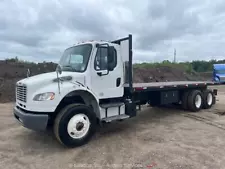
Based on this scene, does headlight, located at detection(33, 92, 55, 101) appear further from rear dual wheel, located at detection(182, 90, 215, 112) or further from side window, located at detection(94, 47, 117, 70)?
rear dual wheel, located at detection(182, 90, 215, 112)

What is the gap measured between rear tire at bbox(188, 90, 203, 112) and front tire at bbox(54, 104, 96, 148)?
17.0 ft

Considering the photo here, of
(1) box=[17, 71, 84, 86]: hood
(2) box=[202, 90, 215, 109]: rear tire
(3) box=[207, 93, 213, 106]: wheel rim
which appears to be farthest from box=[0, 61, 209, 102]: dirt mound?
(3) box=[207, 93, 213, 106]: wheel rim

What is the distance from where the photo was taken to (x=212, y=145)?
187 inches

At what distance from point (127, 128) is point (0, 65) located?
1655 cm

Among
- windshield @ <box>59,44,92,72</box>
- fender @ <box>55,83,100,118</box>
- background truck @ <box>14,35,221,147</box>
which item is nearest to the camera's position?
background truck @ <box>14,35,221,147</box>

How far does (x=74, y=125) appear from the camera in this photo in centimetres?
467

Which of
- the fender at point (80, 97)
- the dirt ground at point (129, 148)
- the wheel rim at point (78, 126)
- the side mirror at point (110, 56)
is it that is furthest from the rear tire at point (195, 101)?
the wheel rim at point (78, 126)

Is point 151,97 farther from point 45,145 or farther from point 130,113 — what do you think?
point 45,145

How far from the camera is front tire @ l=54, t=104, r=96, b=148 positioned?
4.48m

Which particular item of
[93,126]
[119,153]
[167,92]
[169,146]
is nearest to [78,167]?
[119,153]

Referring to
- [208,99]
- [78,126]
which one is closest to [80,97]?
[78,126]

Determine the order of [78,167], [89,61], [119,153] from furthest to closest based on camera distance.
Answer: [89,61], [119,153], [78,167]

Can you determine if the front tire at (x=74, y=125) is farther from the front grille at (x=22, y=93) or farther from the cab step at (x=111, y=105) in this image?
the front grille at (x=22, y=93)

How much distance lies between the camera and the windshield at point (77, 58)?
5.10 m
